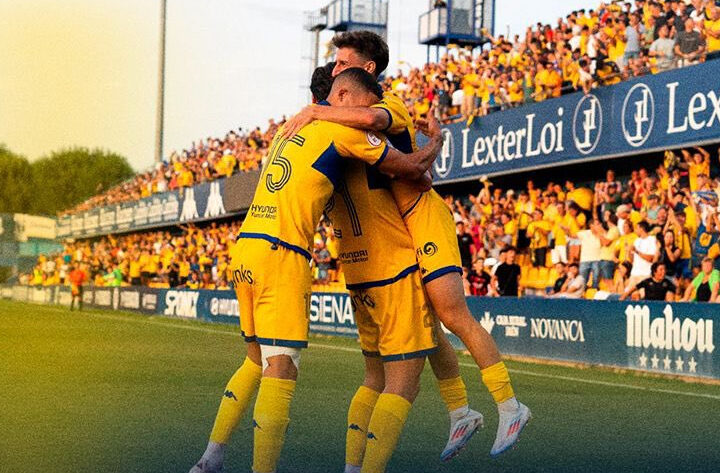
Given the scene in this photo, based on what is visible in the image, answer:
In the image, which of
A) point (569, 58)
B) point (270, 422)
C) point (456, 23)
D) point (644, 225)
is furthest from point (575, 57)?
point (456, 23)

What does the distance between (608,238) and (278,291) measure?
12.0 meters

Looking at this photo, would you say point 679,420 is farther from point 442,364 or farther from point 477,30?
point 477,30

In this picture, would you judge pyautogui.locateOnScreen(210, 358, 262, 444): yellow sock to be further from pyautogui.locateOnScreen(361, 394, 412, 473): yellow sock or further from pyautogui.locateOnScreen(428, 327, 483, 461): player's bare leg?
pyautogui.locateOnScreen(428, 327, 483, 461): player's bare leg

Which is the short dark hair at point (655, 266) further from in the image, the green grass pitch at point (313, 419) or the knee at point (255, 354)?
the knee at point (255, 354)

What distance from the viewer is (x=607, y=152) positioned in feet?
58.7

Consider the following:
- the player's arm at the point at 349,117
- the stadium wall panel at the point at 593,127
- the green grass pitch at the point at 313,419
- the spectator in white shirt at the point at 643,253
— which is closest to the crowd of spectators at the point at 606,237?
the spectator in white shirt at the point at 643,253

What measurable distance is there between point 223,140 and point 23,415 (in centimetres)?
3175

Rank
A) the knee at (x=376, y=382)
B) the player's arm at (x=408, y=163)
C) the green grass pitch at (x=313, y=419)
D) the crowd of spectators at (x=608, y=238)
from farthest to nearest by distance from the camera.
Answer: the crowd of spectators at (x=608, y=238), the green grass pitch at (x=313, y=419), the knee at (x=376, y=382), the player's arm at (x=408, y=163)

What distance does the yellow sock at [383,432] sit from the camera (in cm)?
491

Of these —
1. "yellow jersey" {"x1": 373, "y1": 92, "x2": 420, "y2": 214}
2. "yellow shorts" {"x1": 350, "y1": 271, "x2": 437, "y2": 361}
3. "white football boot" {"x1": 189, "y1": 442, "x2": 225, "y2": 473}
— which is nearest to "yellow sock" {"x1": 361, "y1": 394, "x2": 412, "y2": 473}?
"yellow shorts" {"x1": 350, "y1": 271, "x2": 437, "y2": 361}

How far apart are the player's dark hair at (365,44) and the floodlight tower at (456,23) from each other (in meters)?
31.1

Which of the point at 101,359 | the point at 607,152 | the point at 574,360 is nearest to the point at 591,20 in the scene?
the point at 607,152

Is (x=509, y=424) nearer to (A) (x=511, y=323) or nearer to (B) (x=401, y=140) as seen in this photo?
(B) (x=401, y=140)

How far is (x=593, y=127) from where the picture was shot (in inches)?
718
